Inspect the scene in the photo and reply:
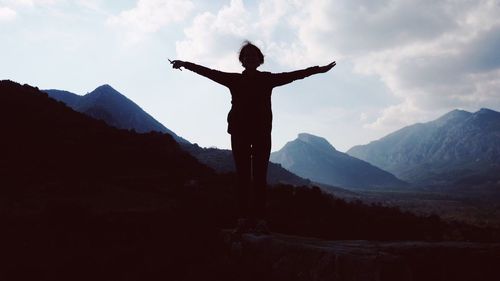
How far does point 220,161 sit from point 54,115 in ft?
131

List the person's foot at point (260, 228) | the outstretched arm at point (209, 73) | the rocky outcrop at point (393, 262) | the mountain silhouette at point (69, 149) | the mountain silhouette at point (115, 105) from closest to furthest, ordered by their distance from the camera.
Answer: the rocky outcrop at point (393, 262) < the person's foot at point (260, 228) < the outstretched arm at point (209, 73) < the mountain silhouette at point (69, 149) < the mountain silhouette at point (115, 105)

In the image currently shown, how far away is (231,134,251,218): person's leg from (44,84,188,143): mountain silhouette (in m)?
89.9

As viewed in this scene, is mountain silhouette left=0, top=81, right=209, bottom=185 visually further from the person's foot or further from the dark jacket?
the person's foot

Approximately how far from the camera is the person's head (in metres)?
5.44

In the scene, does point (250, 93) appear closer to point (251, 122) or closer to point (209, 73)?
point (251, 122)

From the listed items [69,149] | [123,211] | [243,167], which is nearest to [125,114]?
[69,149]

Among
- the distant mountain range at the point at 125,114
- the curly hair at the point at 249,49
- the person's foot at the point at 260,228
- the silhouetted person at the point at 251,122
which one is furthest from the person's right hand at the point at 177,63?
the distant mountain range at the point at 125,114

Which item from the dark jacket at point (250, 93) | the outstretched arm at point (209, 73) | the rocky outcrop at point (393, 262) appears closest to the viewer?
the rocky outcrop at point (393, 262)

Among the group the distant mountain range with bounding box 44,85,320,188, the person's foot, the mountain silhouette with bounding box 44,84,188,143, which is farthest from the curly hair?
the mountain silhouette with bounding box 44,84,188,143

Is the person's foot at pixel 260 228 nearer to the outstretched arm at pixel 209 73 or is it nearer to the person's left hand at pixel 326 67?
the outstretched arm at pixel 209 73

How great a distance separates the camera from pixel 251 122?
5.25 meters

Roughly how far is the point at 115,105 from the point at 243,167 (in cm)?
10176

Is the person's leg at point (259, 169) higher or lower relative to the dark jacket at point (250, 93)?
lower

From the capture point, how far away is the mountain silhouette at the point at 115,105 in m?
97.1
